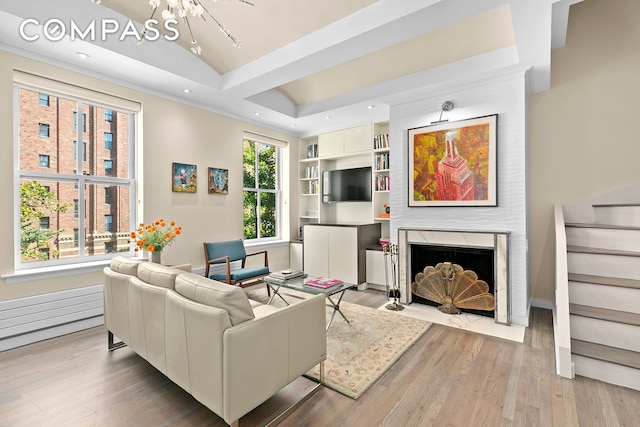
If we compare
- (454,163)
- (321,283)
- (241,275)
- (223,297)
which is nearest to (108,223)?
(241,275)

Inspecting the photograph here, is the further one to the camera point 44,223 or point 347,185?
point 347,185

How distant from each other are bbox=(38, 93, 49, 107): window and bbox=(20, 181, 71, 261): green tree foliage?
837 mm

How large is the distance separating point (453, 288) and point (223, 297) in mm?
2963

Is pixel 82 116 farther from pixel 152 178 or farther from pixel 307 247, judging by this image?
pixel 307 247

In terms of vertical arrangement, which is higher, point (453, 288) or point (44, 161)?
point (44, 161)

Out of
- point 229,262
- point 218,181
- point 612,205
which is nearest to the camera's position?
point 612,205

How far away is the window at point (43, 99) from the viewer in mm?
3109

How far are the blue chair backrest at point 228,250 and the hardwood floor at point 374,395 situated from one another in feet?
5.63

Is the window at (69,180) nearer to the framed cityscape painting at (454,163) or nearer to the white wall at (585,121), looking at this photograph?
the framed cityscape painting at (454,163)

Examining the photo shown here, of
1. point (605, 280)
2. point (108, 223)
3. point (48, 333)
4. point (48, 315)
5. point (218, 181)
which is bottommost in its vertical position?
point (48, 333)

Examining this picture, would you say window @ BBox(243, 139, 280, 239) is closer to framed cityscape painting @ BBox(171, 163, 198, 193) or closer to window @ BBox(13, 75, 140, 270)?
framed cityscape painting @ BBox(171, 163, 198, 193)

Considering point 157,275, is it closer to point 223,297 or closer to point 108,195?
point 223,297

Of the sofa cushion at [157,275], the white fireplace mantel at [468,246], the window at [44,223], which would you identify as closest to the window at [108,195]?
the window at [44,223]

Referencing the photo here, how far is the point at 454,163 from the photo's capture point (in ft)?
11.9
